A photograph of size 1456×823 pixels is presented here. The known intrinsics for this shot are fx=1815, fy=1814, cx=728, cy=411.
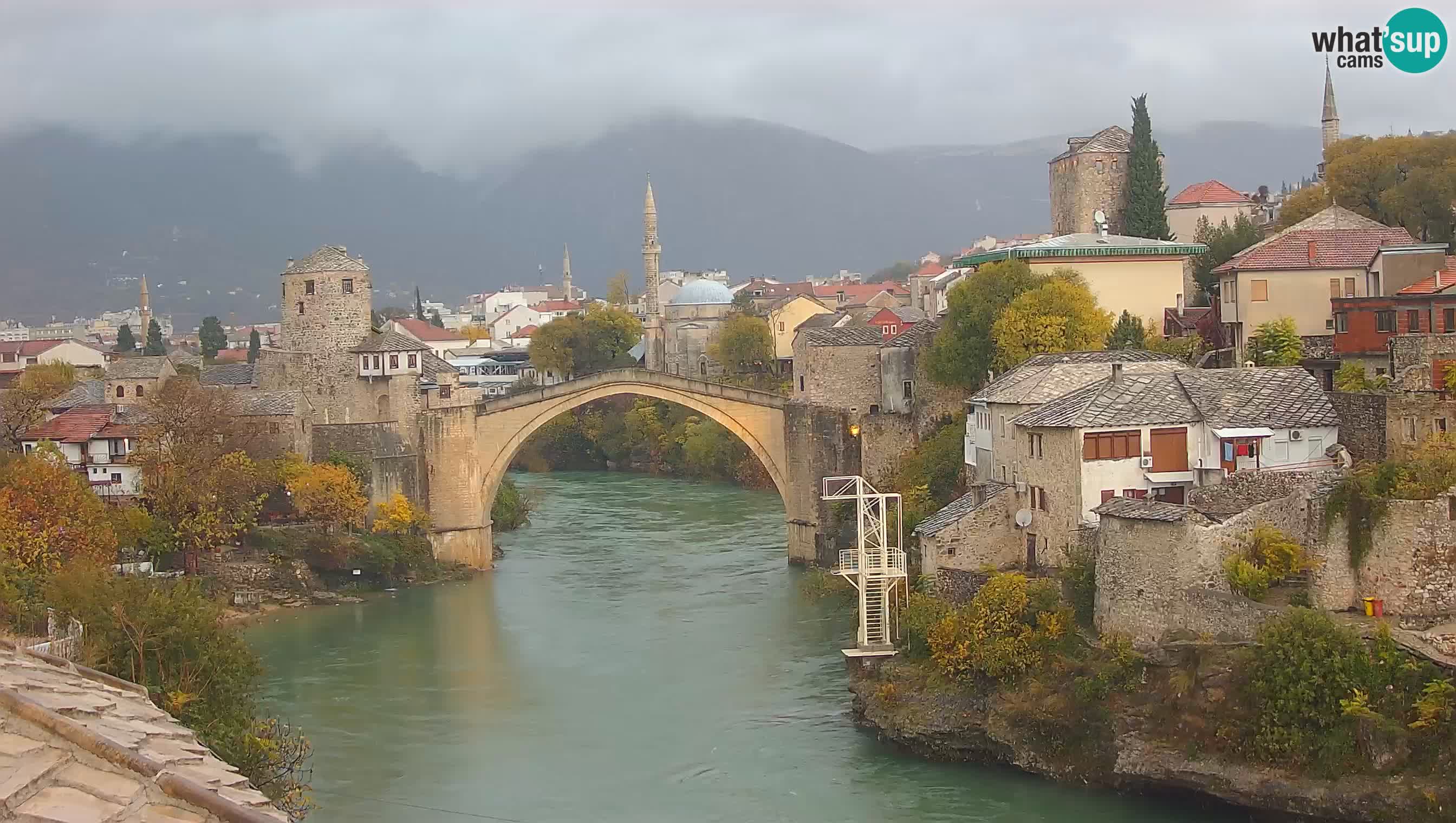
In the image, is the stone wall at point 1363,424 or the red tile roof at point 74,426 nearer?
the stone wall at point 1363,424

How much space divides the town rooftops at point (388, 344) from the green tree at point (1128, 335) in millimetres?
19813

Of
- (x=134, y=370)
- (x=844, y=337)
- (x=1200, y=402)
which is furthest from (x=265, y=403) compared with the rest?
(x=1200, y=402)

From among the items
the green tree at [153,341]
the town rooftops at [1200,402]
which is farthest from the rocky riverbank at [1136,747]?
the green tree at [153,341]

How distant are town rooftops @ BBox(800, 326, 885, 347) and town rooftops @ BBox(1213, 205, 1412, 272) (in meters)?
9.79

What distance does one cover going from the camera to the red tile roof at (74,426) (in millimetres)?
45875

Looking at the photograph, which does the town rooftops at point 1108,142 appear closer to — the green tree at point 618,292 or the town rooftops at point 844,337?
the town rooftops at point 844,337

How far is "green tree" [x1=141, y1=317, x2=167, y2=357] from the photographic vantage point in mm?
88450

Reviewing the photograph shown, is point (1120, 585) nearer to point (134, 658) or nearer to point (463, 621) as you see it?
point (134, 658)

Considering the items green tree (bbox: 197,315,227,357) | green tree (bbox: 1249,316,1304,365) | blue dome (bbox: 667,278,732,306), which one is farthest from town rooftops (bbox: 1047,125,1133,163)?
green tree (bbox: 197,315,227,357)

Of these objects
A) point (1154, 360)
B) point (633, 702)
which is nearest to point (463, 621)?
point (633, 702)

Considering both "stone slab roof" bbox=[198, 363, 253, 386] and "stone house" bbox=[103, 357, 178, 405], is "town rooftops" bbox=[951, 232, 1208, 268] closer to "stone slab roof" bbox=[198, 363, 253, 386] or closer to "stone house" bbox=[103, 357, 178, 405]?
"stone slab roof" bbox=[198, 363, 253, 386]

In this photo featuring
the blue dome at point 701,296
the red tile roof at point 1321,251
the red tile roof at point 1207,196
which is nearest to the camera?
the red tile roof at point 1321,251

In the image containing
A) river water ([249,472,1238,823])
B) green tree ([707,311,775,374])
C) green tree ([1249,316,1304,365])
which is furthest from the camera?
green tree ([707,311,775,374])

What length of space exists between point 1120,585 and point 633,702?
30.6 feet
